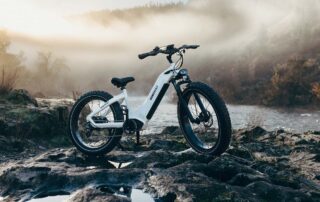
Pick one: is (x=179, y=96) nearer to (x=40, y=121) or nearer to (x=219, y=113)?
(x=219, y=113)

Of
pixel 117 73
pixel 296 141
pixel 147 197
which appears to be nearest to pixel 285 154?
pixel 296 141

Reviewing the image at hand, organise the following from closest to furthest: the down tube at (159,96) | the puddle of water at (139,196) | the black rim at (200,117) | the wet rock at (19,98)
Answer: the puddle of water at (139,196), the black rim at (200,117), the down tube at (159,96), the wet rock at (19,98)

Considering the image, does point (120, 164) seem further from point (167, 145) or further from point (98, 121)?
point (167, 145)

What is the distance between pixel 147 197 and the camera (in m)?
4.78

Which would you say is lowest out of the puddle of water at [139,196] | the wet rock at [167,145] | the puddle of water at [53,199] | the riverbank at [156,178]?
the puddle of water at [53,199]

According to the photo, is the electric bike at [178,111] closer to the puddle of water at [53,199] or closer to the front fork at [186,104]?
the front fork at [186,104]

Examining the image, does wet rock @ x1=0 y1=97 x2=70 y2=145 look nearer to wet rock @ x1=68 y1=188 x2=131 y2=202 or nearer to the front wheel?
the front wheel

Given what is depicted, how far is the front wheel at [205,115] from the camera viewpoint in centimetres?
580

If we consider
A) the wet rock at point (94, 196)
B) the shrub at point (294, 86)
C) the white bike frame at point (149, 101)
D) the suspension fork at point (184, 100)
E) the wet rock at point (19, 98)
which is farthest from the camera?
the shrub at point (294, 86)

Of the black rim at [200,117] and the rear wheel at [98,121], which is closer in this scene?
the black rim at [200,117]

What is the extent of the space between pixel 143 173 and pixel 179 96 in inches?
56.7

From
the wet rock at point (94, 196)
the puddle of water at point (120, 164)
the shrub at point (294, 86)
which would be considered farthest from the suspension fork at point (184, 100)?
the shrub at point (294, 86)

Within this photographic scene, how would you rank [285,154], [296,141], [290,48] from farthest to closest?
[290,48] < [296,141] < [285,154]

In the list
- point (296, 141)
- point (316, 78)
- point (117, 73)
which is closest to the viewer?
point (296, 141)
